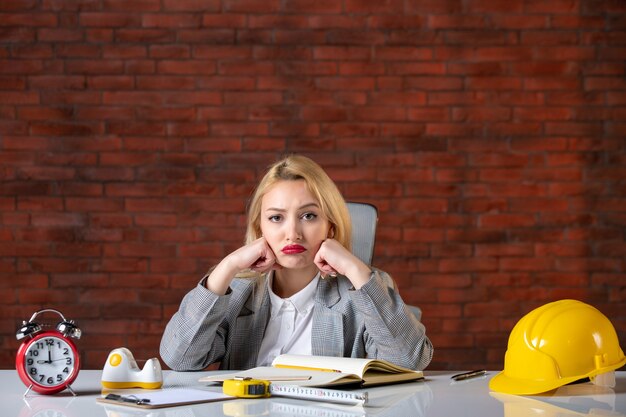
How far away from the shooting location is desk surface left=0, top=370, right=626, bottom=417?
157cm

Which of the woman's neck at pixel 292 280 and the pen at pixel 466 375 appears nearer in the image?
A: the pen at pixel 466 375

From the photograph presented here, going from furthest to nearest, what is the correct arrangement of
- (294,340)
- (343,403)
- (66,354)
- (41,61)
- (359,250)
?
(41,61), (359,250), (294,340), (66,354), (343,403)

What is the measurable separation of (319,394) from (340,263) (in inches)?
20.9

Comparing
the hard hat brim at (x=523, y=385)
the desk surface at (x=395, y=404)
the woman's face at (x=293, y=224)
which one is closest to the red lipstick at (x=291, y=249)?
the woman's face at (x=293, y=224)

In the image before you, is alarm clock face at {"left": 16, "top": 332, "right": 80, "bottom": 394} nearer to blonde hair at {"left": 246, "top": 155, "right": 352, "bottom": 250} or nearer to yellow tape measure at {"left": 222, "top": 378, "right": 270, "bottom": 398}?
yellow tape measure at {"left": 222, "top": 378, "right": 270, "bottom": 398}

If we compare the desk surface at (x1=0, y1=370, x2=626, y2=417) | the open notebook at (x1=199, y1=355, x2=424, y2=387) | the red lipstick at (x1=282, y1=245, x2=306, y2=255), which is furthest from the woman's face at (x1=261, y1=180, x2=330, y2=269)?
the desk surface at (x1=0, y1=370, x2=626, y2=417)

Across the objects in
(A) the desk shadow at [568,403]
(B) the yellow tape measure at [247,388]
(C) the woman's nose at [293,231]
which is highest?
(C) the woman's nose at [293,231]

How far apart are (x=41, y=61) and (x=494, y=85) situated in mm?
2078

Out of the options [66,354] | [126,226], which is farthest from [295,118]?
[66,354]

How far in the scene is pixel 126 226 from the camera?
408 centimetres

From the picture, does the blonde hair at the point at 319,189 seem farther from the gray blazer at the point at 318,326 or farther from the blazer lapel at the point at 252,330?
the blazer lapel at the point at 252,330

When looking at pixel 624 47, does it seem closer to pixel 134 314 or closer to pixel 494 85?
pixel 494 85

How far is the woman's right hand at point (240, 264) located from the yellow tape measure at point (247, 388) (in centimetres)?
48

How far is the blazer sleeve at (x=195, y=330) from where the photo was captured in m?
2.15
